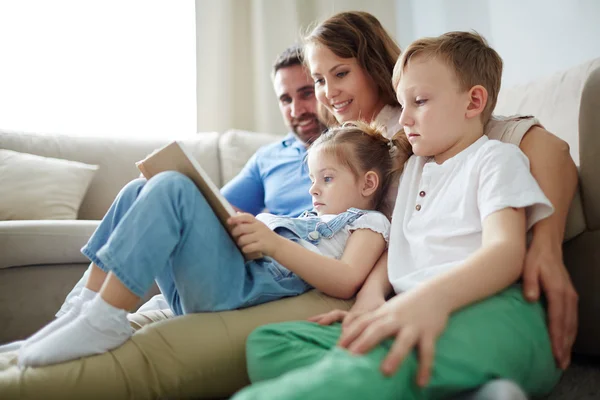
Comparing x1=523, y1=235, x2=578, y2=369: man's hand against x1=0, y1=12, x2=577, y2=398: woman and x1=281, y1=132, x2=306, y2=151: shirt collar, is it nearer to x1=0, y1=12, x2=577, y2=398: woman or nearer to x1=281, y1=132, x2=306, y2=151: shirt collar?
x1=0, y1=12, x2=577, y2=398: woman

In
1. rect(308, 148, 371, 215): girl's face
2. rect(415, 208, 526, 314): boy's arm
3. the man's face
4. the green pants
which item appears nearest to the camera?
the green pants

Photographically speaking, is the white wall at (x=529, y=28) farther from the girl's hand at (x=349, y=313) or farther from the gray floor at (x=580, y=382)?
the girl's hand at (x=349, y=313)

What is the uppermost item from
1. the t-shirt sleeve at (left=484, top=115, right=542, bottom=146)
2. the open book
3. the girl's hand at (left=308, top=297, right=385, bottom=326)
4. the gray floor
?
the t-shirt sleeve at (left=484, top=115, right=542, bottom=146)

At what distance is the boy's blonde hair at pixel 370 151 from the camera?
126cm

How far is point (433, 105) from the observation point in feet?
3.49

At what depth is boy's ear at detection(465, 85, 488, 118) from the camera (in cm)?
109

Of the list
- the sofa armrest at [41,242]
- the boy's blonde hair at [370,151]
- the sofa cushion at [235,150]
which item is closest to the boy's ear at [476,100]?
the boy's blonde hair at [370,151]

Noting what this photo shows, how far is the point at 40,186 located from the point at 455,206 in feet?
5.26

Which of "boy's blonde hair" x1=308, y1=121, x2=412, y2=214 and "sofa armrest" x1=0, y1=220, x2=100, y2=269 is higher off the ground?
"boy's blonde hair" x1=308, y1=121, x2=412, y2=214

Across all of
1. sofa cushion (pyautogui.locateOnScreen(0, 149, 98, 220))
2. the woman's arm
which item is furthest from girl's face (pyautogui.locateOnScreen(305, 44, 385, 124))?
sofa cushion (pyautogui.locateOnScreen(0, 149, 98, 220))

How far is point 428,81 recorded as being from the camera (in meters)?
1.07

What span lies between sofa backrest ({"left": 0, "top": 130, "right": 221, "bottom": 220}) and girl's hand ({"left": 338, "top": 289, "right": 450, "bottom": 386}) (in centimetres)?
170

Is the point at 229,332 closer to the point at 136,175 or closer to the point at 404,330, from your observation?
the point at 404,330

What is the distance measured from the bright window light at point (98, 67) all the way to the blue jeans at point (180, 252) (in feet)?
5.20
